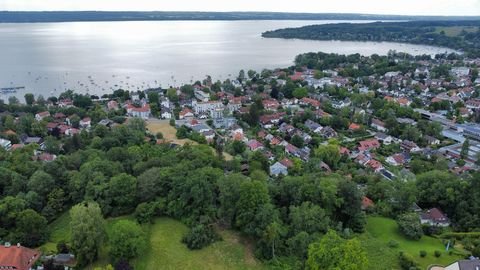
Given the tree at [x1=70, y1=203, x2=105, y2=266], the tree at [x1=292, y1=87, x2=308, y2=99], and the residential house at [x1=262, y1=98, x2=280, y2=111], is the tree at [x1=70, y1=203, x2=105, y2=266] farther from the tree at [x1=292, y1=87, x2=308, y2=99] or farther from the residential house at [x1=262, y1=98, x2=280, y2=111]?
the tree at [x1=292, y1=87, x2=308, y2=99]

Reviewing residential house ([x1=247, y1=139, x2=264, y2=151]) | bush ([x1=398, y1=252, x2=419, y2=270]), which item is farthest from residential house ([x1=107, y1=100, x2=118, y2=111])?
bush ([x1=398, y1=252, x2=419, y2=270])

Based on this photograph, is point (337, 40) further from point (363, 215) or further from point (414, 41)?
point (363, 215)

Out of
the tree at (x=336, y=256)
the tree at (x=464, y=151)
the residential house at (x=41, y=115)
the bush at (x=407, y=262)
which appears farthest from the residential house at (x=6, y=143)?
the tree at (x=464, y=151)

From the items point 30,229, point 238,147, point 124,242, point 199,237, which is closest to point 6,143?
point 30,229

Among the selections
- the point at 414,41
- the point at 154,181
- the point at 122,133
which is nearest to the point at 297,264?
the point at 154,181

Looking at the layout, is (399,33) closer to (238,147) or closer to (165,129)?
(165,129)

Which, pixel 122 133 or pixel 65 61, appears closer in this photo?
pixel 122 133

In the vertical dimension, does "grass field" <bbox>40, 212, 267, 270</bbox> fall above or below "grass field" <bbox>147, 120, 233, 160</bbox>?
above
